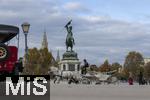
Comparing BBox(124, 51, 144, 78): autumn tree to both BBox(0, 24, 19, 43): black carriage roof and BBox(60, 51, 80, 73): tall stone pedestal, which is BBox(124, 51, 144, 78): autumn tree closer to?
BBox(60, 51, 80, 73): tall stone pedestal

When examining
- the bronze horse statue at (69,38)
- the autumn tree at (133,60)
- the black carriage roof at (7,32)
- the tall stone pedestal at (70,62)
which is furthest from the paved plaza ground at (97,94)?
the autumn tree at (133,60)

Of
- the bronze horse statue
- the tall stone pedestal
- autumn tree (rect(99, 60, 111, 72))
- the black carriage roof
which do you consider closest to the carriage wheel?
the black carriage roof

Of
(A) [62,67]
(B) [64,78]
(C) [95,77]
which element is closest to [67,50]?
(A) [62,67]

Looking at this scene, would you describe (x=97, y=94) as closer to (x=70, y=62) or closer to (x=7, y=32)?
(x=7, y=32)

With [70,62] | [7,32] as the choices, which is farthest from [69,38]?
[7,32]

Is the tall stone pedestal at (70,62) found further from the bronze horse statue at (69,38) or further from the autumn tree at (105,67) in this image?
the autumn tree at (105,67)

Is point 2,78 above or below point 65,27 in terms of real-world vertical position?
below

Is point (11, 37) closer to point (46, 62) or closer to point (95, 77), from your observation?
point (95, 77)

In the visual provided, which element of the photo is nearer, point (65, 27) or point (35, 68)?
point (65, 27)

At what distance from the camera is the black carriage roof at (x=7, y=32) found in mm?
26625

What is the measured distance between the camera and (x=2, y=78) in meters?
27.7

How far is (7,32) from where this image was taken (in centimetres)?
2708

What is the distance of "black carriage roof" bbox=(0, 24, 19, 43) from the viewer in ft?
87.4

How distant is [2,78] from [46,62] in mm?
112304
